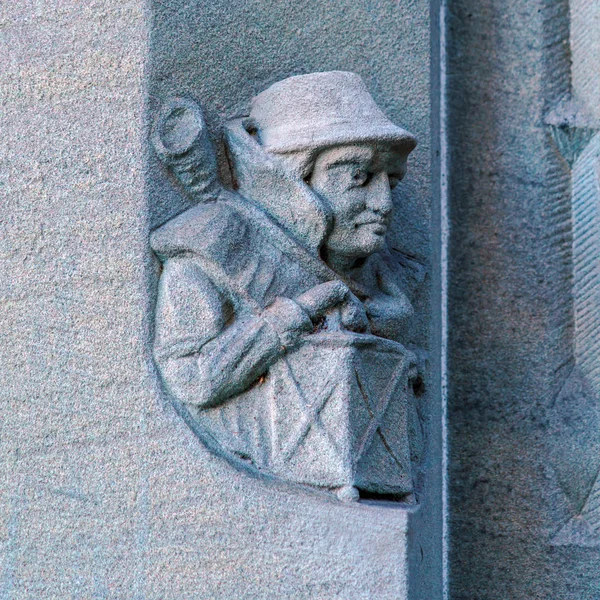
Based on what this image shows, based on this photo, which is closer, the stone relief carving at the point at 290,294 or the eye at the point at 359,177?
the stone relief carving at the point at 290,294

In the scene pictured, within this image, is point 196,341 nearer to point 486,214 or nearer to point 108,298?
point 108,298

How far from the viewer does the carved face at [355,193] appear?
2809 millimetres

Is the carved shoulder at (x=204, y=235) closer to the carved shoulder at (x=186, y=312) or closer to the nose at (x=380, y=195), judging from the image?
the carved shoulder at (x=186, y=312)

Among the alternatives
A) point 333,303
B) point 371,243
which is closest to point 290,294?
point 333,303

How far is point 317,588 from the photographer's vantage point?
8.63 feet

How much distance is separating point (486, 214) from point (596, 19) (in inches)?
25.9

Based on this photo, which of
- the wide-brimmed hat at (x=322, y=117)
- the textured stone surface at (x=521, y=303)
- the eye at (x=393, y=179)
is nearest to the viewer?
the wide-brimmed hat at (x=322, y=117)

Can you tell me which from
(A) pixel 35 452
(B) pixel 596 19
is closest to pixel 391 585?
(A) pixel 35 452

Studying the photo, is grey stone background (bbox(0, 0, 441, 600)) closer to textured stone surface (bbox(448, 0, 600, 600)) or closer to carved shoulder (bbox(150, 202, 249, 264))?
carved shoulder (bbox(150, 202, 249, 264))

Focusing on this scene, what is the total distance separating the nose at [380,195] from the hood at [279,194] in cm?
12

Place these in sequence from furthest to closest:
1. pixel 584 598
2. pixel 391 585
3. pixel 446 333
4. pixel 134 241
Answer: pixel 446 333
pixel 584 598
pixel 134 241
pixel 391 585

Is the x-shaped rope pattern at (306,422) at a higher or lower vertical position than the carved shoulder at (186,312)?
lower

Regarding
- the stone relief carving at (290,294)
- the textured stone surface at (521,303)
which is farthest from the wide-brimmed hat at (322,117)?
the textured stone surface at (521,303)

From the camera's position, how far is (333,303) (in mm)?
2807
